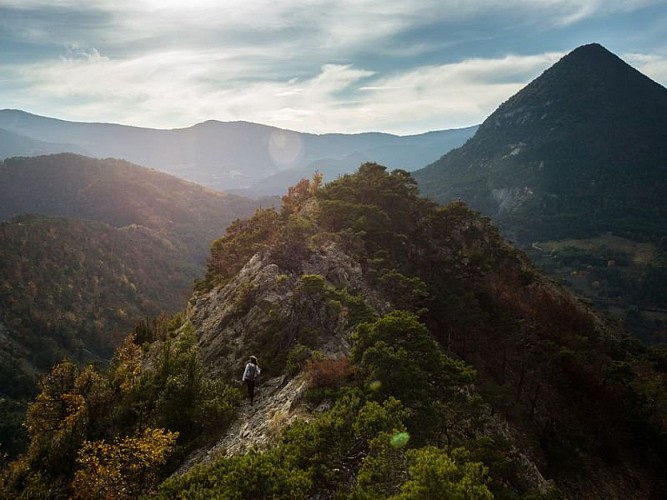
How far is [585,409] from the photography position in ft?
105

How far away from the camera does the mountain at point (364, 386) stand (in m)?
12.3

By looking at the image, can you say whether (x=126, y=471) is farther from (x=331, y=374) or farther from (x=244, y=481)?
(x=331, y=374)

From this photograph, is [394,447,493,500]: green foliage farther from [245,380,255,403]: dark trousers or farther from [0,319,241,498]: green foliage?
[245,380,255,403]: dark trousers

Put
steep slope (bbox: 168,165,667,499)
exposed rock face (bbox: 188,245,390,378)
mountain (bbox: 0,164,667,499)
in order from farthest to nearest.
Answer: exposed rock face (bbox: 188,245,390,378) < steep slope (bbox: 168,165,667,499) < mountain (bbox: 0,164,667,499)

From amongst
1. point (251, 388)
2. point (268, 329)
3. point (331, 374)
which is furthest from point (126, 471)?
point (268, 329)

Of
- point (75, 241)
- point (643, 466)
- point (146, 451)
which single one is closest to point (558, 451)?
point (643, 466)

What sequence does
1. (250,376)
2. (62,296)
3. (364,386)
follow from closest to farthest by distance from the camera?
(364,386) < (250,376) < (62,296)

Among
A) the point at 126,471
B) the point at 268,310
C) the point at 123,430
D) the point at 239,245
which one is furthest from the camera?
the point at 239,245

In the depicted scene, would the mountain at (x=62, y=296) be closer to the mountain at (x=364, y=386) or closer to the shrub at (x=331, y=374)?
the mountain at (x=364, y=386)

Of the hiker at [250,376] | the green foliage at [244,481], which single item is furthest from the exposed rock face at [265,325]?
the green foliage at [244,481]

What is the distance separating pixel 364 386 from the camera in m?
16.0

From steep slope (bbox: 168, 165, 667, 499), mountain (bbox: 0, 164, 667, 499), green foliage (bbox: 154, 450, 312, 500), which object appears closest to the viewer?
green foliage (bbox: 154, 450, 312, 500)

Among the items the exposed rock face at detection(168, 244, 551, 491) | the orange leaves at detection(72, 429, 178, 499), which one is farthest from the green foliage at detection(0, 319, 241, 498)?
the exposed rock face at detection(168, 244, 551, 491)

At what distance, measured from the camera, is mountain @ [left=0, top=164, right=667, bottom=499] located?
40.3ft
